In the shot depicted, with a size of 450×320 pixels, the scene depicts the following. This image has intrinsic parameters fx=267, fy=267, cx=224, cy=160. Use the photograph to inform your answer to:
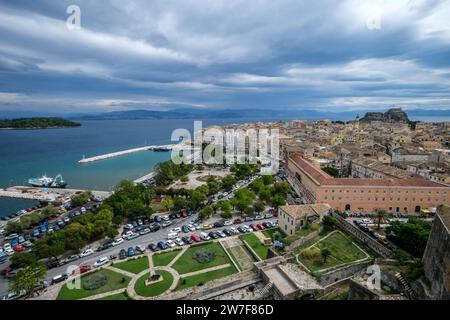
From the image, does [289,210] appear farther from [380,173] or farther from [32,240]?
[32,240]

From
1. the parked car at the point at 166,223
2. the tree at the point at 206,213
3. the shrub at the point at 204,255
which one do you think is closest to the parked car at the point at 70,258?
the parked car at the point at 166,223

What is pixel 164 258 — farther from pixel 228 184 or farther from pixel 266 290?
pixel 228 184

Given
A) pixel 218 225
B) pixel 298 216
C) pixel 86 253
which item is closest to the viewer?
pixel 86 253

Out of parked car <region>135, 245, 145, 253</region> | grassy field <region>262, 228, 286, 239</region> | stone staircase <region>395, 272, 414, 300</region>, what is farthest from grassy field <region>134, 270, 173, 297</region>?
stone staircase <region>395, 272, 414, 300</region>

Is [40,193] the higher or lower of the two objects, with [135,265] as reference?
higher

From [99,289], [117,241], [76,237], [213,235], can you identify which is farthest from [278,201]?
[76,237]
